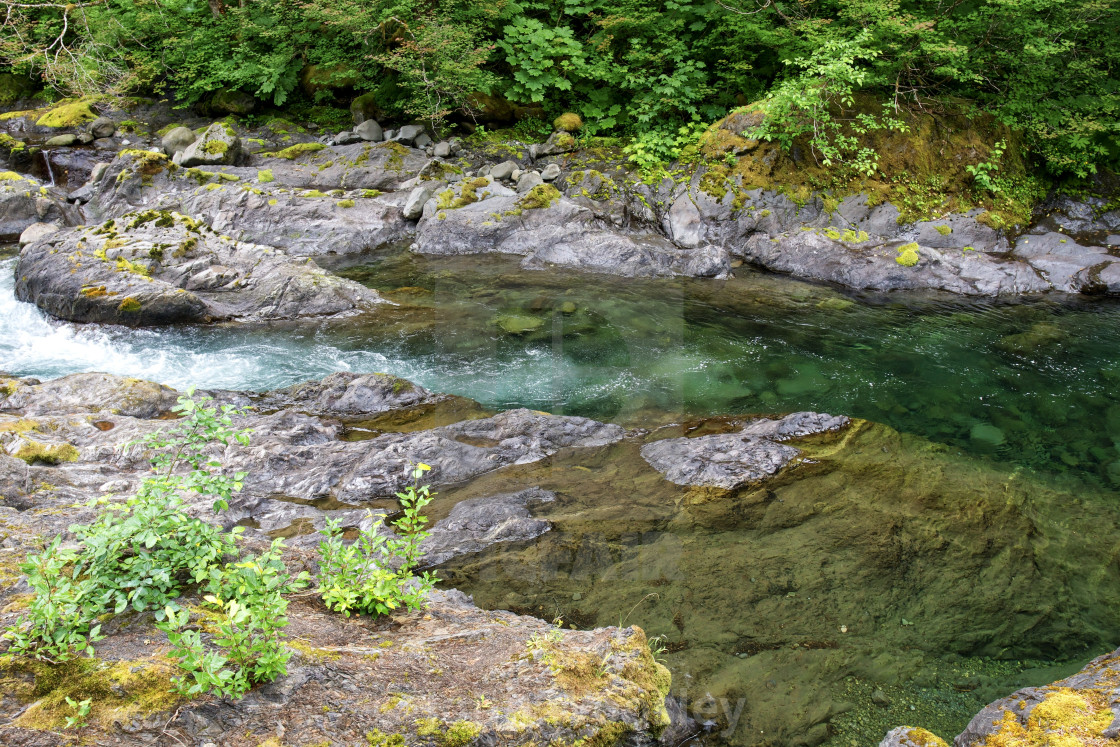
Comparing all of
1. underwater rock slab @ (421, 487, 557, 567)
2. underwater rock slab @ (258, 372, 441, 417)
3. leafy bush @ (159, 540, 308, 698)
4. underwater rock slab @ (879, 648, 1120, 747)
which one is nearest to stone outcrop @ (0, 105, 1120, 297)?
underwater rock slab @ (258, 372, 441, 417)

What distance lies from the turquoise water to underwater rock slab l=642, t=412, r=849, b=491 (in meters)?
1.06

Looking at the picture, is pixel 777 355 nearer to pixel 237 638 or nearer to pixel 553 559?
pixel 553 559

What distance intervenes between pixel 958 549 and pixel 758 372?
4.18m

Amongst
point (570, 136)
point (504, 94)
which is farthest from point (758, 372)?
point (504, 94)

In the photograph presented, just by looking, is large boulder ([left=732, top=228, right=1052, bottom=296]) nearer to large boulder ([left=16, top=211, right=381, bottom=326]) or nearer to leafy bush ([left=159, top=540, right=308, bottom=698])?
large boulder ([left=16, top=211, right=381, bottom=326])

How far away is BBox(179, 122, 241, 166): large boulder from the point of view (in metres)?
15.8

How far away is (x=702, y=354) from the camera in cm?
948

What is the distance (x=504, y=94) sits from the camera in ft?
59.9

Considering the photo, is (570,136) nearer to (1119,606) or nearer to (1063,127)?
(1063,127)

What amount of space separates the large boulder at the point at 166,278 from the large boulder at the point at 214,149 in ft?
17.2

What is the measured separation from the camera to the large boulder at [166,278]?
9711 millimetres

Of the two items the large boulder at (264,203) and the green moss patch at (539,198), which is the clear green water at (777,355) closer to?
the large boulder at (264,203)

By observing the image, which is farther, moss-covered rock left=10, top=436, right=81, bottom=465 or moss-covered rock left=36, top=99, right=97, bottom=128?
moss-covered rock left=36, top=99, right=97, bottom=128

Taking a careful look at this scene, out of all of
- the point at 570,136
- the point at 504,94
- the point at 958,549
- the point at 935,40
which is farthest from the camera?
the point at 504,94
